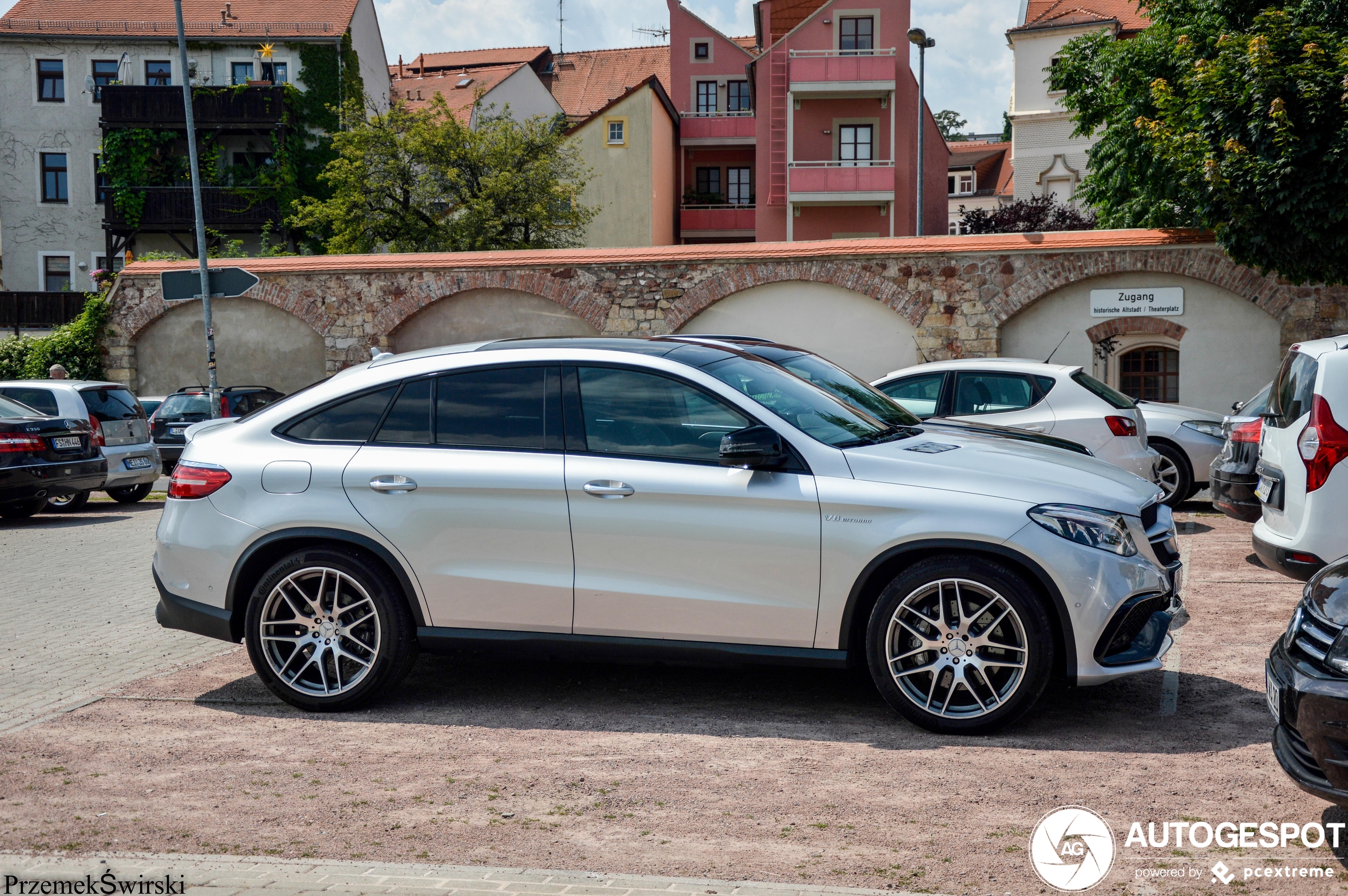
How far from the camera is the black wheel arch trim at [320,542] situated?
5598 mm

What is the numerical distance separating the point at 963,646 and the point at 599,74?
185 feet

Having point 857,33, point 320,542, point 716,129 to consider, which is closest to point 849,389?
point 320,542

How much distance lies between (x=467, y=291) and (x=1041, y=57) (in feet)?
116

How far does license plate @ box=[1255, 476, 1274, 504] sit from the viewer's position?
720 cm

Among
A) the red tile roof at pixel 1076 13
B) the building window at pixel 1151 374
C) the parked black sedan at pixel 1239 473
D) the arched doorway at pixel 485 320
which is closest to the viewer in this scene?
the parked black sedan at pixel 1239 473

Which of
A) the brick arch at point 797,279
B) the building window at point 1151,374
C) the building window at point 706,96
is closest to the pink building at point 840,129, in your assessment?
the building window at point 706,96

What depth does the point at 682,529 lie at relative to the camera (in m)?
5.27

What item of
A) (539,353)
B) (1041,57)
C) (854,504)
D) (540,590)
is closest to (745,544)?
(854,504)

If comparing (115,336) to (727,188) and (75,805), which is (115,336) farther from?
(727,188)

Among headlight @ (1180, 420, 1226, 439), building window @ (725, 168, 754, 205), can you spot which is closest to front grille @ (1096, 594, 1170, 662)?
headlight @ (1180, 420, 1226, 439)

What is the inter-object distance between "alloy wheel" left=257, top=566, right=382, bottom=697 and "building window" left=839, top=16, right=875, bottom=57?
1542 inches

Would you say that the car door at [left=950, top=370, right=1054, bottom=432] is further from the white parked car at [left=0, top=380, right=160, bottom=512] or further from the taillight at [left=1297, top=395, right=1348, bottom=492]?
the white parked car at [left=0, top=380, right=160, bottom=512]

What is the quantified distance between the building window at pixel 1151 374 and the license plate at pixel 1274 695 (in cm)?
1599

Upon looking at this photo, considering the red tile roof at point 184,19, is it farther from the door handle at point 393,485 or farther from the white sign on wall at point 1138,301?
the door handle at point 393,485
